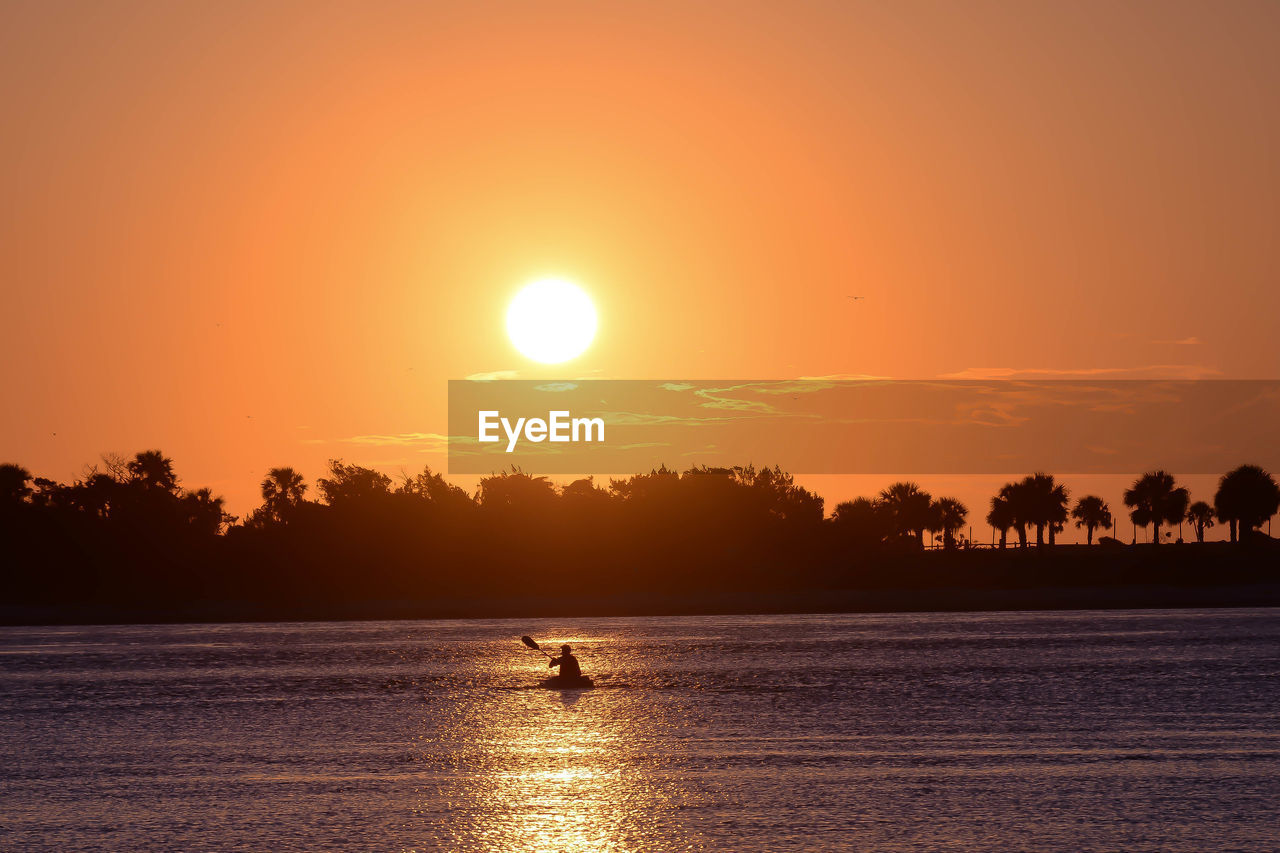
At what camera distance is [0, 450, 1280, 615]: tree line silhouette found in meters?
131

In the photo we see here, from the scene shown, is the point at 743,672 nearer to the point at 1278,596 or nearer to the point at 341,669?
the point at 341,669

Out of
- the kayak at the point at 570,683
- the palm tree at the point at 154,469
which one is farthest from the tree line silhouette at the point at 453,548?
the kayak at the point at 570,683

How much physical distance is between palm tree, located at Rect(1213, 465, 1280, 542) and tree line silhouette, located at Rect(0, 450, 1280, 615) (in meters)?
32.3

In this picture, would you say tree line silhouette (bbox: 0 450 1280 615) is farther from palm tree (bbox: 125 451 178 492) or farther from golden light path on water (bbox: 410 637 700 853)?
golden light path on water (bbox: 410 637 700 853)

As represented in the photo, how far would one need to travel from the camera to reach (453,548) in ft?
451

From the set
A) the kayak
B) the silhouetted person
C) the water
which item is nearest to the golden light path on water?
the water

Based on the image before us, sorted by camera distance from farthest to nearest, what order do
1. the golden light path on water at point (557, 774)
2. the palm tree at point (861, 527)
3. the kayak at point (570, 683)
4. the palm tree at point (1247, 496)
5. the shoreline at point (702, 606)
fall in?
the palm tree at point (1247, 496) → the palm tree at point (861, 527) → the shoreline at point (702, 606) → the kayak at point (570, 683) → the golden light path on water at point (557, 774)

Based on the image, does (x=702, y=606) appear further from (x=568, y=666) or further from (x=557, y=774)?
(x=557, y=774)

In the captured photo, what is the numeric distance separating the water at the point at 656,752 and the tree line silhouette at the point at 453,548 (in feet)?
171

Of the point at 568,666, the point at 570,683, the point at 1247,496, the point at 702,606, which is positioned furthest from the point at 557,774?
the point at 1247,496

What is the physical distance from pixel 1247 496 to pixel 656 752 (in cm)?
17330

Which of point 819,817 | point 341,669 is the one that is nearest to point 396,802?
point 819,817

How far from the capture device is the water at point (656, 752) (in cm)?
2581

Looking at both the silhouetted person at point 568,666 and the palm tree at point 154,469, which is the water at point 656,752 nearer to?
the silhouetted person at point 568,666
